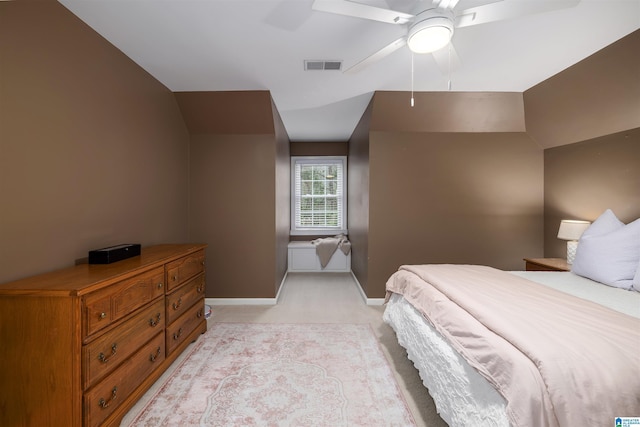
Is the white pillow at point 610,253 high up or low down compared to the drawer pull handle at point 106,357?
up

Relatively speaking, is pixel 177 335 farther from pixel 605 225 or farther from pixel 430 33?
pixel 605 225

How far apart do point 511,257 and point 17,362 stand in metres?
4.64

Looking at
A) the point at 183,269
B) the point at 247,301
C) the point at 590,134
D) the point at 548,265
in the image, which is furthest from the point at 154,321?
the point at 590,134

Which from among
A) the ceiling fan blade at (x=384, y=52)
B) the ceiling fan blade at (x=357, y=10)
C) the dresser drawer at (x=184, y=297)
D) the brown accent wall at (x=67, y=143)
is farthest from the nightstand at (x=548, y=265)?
the brown accent wall at (x=67, y=143)

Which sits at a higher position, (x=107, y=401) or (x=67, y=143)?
(x=67, y=143)

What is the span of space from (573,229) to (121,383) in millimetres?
4128

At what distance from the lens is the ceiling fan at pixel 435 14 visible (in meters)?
1.38

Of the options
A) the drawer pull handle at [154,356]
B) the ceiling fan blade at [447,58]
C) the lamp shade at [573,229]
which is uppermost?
the ceiling fan blade at [447,58]

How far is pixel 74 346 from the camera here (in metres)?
1.27

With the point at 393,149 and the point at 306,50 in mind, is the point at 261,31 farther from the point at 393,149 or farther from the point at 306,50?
the point at 393,149

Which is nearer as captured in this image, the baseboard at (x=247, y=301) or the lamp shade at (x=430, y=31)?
the lamp shade at (x=430, y=31)

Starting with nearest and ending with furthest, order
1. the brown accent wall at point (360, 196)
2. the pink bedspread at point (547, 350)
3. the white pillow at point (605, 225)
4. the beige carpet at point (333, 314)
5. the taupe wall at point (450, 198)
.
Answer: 1. the pink bedspread at point (547, 350)
2. the beige carpet at point (333, 314)
3. the white pillow at point (605, 225)
4. the taupe wall at point (450, 198)
5. the brown accent wall at point (360, 196)

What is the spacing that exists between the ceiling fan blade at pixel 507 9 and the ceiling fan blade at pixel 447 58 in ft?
0.90

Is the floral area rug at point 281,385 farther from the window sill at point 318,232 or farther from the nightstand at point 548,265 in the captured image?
the window sill at point 318,232
